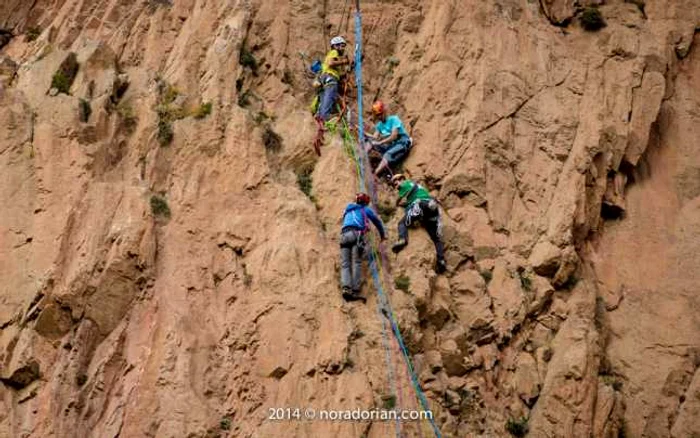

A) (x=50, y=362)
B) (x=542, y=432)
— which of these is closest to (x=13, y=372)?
(x=50, y=362)

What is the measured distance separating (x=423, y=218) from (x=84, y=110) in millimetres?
6507

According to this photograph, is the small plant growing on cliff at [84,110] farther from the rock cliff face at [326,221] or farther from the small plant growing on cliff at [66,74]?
the small plant growing on cliff at [66,74]

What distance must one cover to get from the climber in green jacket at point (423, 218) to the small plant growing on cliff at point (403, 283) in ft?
2.20

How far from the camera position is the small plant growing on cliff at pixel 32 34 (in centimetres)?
2171

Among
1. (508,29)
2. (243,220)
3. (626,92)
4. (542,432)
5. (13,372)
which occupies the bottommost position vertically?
(542,432)

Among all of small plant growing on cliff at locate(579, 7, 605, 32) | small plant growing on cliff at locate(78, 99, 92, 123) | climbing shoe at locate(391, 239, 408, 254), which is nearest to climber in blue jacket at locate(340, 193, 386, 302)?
climbing shoe at locate(391, 239, 408, 254)

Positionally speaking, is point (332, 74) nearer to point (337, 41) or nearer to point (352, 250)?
point (337, 41)

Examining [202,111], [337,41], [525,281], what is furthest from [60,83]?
[525,281]

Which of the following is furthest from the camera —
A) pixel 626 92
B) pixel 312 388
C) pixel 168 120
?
pixel 626 92

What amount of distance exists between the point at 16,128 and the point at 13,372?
4.89 meters

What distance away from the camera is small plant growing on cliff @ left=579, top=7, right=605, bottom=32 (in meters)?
21.5

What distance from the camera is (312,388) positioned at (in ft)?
50.8

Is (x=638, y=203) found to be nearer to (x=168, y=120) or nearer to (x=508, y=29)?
(x=508, y=29)

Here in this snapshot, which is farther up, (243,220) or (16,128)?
(16,128)
